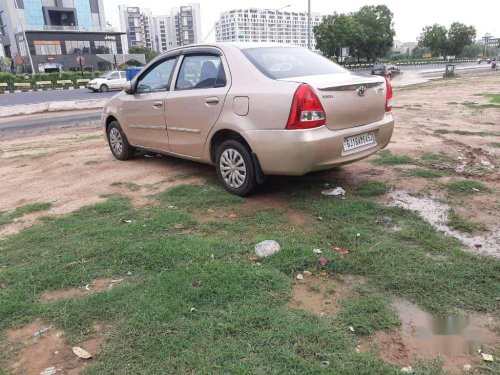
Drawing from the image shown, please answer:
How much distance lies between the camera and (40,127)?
14.7 m

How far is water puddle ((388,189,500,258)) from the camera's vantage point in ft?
11.5

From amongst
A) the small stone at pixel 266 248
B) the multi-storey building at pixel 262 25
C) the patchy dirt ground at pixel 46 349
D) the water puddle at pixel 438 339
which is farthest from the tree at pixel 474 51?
the patchy dirt ground at pixel 46 349

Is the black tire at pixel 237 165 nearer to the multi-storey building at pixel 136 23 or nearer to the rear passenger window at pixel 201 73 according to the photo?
the rear passenger window at pixel 201 73

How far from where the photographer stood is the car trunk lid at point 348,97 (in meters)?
4.22

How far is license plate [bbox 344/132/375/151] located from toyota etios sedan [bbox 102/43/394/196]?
0.01 meters

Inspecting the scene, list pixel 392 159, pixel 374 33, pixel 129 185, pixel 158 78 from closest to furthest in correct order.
→ pixel 129 185 < pixel 158 78 < pixel 392 159 < pixel 374 33

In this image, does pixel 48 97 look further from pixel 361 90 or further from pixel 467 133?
pixel 361 90

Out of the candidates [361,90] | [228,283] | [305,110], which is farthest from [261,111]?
[228,283]

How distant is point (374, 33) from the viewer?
64.1 meters

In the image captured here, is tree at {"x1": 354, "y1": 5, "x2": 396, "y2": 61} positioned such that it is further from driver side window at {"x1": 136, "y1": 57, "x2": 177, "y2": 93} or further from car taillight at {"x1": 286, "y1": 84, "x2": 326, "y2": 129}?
car taillight at {"x1": 286, "y1": 84, "x2": 326, "y2": 129}

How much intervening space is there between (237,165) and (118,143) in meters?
3.04

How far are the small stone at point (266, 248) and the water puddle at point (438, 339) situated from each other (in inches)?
44.7

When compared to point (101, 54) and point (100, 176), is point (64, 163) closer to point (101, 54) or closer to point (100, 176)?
point (100, 176)

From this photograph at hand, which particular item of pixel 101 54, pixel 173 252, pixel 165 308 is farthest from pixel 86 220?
pixel 101 54
